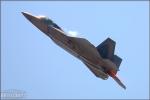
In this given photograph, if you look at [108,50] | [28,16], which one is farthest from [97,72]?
[28,16]

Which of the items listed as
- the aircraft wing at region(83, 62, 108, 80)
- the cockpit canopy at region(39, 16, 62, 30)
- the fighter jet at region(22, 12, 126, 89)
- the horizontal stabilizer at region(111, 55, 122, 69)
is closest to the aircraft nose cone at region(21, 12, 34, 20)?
the fighter jet at region(22, 12, 126, 89)

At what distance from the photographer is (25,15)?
176 ft

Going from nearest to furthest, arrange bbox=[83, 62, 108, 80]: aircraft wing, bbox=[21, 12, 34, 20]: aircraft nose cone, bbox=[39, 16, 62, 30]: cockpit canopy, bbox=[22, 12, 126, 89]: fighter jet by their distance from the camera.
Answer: bbox=[22, 12, 126, 89]: fighter jet, bbox=[83, 62, 108, 80]: aircraft wing, bbox=[39, 16, 62, 30]: cockpit canopy, bbox=[21, 12, 34, 20]: aircraft nose cone

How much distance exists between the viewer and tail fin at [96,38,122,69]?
2035 inches

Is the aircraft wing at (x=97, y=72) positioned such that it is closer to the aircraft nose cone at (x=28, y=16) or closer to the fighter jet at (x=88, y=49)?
the fighter jet at (x=88, y=49)

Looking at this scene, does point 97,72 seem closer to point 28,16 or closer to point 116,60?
point 116,60

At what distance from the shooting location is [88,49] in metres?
50.0

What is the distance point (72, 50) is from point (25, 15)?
966cm

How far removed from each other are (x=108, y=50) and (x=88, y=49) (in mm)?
3635

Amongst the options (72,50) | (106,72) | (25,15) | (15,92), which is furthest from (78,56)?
(15,92)

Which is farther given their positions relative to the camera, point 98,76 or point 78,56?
point 98,76

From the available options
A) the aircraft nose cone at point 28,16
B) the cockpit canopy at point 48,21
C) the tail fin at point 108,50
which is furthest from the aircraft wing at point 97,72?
the aircraft nose cone at point 28,16

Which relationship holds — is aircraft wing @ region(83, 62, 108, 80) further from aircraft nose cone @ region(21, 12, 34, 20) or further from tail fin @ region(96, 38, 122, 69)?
aircraft nose cone @ region(21, 12, 34, 20)

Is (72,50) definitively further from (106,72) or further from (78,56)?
(106,72)
